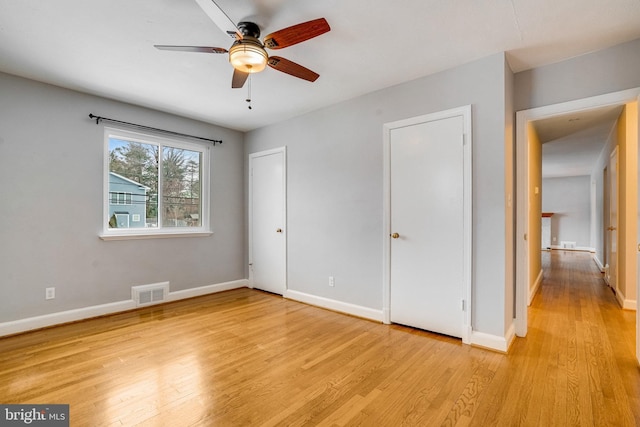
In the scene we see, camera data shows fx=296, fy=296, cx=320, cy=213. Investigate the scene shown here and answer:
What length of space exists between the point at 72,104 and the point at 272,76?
2334 mm

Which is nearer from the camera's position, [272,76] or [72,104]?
[272,76]

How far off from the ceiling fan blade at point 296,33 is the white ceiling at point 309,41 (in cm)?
25

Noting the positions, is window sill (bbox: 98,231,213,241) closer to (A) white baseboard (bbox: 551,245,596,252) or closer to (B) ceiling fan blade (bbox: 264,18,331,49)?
(B) ceiling fan blade (bbox: 264,18,331,49)

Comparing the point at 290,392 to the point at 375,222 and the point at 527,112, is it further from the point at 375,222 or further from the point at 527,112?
the point at 527,112

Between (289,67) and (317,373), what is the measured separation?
2.34 metres

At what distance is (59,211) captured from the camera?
3.24 metres

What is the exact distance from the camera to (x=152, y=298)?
389 centimetres

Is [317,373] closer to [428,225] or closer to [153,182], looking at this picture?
[428,225]

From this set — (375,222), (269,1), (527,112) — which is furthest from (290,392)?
(527,112)

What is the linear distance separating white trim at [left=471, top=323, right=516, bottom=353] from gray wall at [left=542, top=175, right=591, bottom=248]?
912 cm

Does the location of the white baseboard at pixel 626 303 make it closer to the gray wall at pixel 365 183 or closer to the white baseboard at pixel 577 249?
the gray wall at pixel 365 183

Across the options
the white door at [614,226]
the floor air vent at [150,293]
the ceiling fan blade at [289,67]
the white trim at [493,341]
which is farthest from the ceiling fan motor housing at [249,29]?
the white door at [614,226]

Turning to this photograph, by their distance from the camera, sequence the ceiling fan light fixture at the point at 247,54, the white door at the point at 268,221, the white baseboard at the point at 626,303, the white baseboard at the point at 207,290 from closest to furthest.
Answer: the ceiling fan light fixture at the point at 247,54 < the white baseboard at the point at 626,303 < the white baseboard at the point at 207,290 < the white door at the point at 268,221

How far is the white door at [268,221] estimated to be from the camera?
4.41 metres
